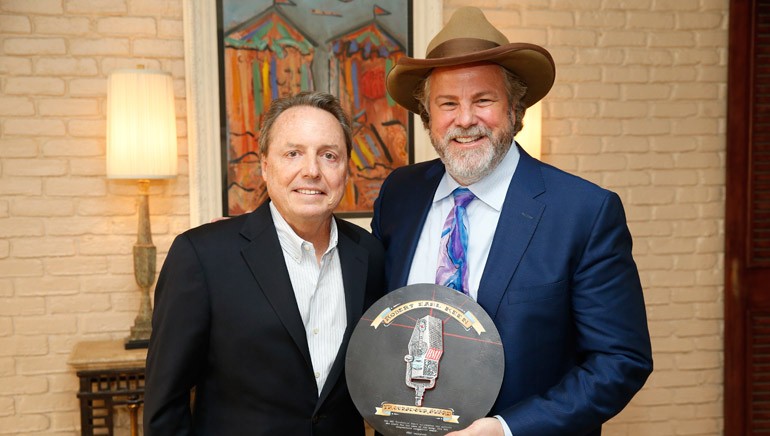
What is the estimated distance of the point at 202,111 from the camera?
9.86 ft

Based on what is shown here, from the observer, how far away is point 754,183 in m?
3.53

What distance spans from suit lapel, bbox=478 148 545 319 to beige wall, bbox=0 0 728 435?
172cm

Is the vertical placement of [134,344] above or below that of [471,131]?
below

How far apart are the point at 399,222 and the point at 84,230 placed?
166 centimetres

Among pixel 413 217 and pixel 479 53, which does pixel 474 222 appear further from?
pixel 479 53

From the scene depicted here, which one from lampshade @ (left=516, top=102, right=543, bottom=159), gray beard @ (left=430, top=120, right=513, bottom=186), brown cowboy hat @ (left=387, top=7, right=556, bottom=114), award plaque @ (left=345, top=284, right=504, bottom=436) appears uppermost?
brown cowboy hat @ (left=387, top=7, right=556, bottom=114)

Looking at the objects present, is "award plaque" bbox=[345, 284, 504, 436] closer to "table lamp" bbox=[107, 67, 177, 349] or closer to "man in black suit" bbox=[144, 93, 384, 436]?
"man in black suit" bbox=[144, 93, 384, 436]

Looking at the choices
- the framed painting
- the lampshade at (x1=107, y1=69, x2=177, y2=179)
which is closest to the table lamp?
the lampshade at (x1=107, y1=69, x2=177, y2=179)

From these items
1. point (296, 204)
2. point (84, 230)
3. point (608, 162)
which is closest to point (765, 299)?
point (608, 162)

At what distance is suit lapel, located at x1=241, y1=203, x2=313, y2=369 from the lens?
156 cm

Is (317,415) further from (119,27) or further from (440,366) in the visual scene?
(119,27)

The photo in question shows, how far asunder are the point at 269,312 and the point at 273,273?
9cm

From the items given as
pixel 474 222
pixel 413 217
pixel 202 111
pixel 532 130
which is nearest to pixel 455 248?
pixel 474 222

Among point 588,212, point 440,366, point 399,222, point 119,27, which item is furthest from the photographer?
point 119,27
